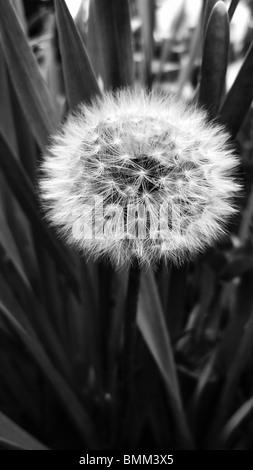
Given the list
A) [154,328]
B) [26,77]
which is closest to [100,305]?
[154,328]

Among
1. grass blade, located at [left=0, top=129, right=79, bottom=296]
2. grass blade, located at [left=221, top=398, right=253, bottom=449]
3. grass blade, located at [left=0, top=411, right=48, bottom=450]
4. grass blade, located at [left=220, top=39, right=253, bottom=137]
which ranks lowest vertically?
grass blade, located at [left=221, top=398, right=253, bottom=449]

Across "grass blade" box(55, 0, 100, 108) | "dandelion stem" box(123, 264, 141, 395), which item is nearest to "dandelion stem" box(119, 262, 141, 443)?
"dandelion stem" box(123, 264, 141, 395)

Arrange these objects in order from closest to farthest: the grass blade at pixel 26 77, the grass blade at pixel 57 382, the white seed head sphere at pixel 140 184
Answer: the white seed head sphere at pixel 140 184, the grass blade at pixel 26 77, the grass blade at pixel 57 382

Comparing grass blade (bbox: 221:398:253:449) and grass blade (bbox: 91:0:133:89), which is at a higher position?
grass blade (bbox: 91:0:133:89)

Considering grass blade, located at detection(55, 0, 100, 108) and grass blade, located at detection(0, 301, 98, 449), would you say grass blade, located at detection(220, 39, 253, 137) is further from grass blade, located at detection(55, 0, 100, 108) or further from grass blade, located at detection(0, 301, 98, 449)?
grass blade, located at detection(0, 301, 98, 449)

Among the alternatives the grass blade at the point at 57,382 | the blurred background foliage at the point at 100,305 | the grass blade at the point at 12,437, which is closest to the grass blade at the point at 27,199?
the blurred background foliage at the point at 100,305

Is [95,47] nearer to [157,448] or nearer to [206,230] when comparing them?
[206,230]

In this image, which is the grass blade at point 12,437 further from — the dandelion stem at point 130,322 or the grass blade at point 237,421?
the grass blade at point 237,421

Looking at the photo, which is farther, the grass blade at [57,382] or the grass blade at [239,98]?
the grass blade at [57,382]

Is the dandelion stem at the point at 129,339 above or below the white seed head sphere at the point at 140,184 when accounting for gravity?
below
